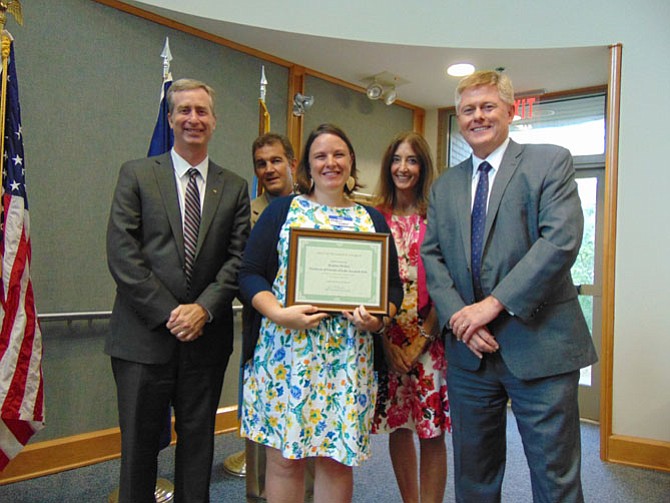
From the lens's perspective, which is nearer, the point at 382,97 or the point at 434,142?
the point at 382,97

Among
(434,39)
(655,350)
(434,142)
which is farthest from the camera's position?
(434,142)

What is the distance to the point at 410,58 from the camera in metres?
3.79

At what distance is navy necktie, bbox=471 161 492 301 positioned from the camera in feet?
5.48

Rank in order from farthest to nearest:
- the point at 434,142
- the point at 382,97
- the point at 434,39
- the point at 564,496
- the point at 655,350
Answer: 1. the point at 434,142
2. the point at 382,97
3. the point at 434,39
4. the point at 655,350
5. the point at 564,496

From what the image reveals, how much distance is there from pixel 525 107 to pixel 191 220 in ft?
11.5

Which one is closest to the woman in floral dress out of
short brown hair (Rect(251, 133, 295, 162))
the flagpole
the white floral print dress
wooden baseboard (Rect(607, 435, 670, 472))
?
the white floral print dress

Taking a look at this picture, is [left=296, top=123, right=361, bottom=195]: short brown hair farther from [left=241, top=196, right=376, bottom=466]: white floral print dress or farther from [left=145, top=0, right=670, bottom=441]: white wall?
[left=145, top=0, right=670, bottom=441]: white wall

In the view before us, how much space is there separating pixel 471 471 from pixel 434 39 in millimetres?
2746

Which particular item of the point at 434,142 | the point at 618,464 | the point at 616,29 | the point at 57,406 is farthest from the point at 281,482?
the point at 434,142

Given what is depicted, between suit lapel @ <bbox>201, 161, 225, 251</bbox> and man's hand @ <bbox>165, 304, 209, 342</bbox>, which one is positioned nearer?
man's hand @ <bbox>165, 304, 209, 342</bbox>

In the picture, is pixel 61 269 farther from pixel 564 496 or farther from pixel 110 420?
pixel 564 496

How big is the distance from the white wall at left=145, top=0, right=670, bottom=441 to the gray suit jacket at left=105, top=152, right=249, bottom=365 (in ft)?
5.88

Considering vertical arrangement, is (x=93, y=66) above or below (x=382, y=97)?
below

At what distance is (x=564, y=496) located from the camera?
1.56 meters
